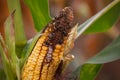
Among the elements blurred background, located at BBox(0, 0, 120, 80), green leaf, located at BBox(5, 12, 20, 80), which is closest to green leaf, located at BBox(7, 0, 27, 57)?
green leaf, located at BBox(5, 12, 20, 80)

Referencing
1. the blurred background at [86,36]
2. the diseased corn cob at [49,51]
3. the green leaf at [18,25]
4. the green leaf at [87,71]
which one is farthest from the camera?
the blurred background at [86,36]

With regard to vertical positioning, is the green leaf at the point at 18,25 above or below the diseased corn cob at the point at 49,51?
above

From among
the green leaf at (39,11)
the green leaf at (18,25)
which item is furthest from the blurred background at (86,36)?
the green leaf at (18,25)

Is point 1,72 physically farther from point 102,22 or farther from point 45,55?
point 102,22

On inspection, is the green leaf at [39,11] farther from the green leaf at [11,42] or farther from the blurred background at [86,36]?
the blurred background at [86,36]

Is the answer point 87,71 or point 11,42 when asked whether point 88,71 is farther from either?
point 11,42

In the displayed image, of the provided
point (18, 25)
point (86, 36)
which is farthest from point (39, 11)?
point (86, 36)

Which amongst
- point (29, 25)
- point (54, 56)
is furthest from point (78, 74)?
point (29, 25)
